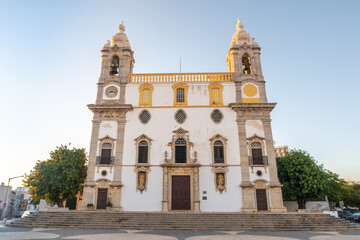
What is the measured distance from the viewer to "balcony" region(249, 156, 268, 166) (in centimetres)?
2038

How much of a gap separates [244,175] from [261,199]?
218cm

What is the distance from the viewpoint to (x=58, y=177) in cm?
2184

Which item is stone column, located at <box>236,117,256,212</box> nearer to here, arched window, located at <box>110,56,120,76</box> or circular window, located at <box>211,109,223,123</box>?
circular window, located at <box>211,109,223,123</box>

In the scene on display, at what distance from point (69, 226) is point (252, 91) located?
58.2 ft

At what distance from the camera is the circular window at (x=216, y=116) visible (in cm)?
2194

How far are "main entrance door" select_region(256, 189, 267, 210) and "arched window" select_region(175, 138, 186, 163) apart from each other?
251 inches

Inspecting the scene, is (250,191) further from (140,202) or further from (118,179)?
(118,179)

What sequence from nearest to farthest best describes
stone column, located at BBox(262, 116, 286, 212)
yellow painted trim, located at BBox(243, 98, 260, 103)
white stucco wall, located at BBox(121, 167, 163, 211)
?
stone column, located at BBox(262, 116, 286, 212)
white stucco wall, located at BBox(121, 167, 163, 211)
yellow painted trim, located at BBox(243, 98, 260, 103)

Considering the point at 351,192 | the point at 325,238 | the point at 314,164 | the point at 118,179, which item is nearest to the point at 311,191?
the point at 314,164

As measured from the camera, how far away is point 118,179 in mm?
20266

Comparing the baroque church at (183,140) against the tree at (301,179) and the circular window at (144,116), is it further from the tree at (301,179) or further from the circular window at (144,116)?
the tree at (301,179)

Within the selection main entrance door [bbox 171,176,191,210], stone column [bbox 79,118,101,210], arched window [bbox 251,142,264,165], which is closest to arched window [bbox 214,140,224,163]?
arched window [bbox 251,142,264,165]

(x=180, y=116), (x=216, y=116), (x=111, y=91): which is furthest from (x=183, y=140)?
(x=111, y=91)

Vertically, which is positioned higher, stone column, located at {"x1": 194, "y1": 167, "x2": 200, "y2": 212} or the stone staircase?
stone column, located at {"x1": 194, "y1": 167, "x2": 200, "y2": 212}
